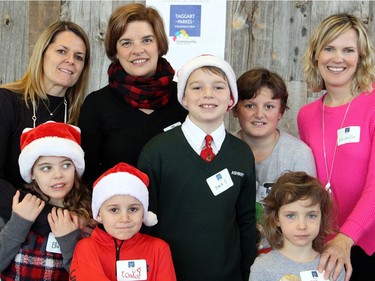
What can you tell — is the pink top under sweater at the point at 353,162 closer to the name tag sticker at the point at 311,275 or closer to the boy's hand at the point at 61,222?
the name tag sticker at the point at 311,275

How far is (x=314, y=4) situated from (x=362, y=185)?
1678 mm

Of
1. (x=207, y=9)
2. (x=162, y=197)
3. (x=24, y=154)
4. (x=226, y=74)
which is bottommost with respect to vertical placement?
(x=162, y=197)

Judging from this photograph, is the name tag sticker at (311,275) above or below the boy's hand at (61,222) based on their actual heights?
below

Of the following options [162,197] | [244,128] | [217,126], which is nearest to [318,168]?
[244,128]

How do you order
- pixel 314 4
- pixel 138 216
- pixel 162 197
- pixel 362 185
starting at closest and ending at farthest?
pixel 138 216
pixel 162 197
pixel 362 185
pixel 314 4

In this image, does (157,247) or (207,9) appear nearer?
(157,247)

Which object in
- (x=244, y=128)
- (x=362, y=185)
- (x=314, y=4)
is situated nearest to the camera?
(x=362, y=185)

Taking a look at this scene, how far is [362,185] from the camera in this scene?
233 centimetres

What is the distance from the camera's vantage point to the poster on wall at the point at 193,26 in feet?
11.9

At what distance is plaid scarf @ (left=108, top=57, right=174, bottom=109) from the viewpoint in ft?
7.82

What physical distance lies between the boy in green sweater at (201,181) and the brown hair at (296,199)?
0.17 meters

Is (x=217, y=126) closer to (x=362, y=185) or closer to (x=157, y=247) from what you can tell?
(x=157, y=247)

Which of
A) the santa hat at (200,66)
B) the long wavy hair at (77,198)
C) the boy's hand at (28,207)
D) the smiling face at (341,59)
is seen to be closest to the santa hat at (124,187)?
the long wavy hair at (77,198)

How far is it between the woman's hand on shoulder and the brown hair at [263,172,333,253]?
1.8 inches
